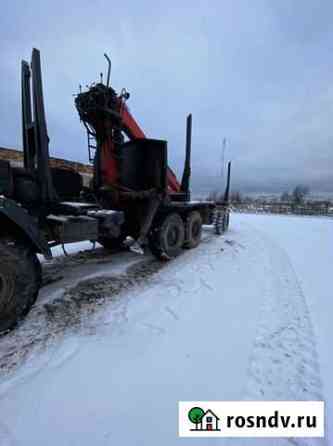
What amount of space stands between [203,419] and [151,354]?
677 mm

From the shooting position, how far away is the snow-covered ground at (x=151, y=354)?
148 cm

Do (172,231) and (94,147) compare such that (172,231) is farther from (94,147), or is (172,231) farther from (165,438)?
(165,438)

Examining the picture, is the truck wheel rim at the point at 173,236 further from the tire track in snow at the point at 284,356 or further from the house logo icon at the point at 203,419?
the house logo icon at the point at 203,419

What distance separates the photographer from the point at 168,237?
541 cm

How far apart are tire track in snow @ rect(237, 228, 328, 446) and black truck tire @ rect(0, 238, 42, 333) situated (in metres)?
2.24

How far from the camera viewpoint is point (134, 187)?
17.3ft

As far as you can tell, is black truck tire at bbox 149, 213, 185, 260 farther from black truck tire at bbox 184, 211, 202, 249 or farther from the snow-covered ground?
the snow-covered ground

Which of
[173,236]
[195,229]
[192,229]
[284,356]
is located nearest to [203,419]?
[284,356]

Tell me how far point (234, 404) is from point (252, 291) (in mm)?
2010

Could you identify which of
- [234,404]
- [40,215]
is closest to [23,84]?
[40,215]

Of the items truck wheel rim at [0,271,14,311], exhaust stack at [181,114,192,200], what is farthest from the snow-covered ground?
exhaust stack at [181,114,192,200]

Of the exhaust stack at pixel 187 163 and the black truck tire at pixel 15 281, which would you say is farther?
the exhaust stack at pixel 187 163

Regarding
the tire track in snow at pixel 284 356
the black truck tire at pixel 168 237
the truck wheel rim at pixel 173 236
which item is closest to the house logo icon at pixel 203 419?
the tire track in snow at pixel 284 356

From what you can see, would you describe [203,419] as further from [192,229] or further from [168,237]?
[192,229]
